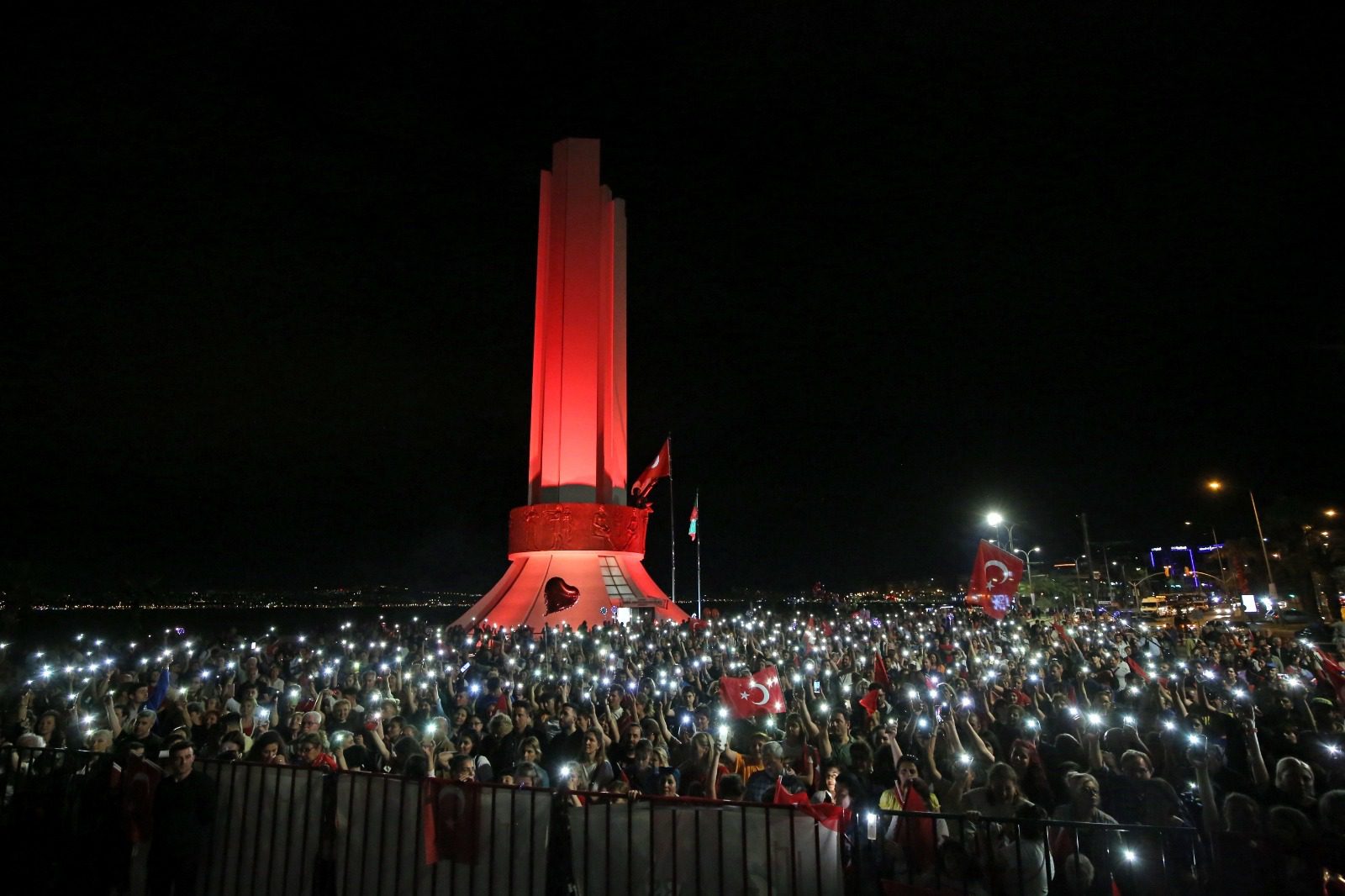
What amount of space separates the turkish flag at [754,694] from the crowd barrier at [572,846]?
4232mm

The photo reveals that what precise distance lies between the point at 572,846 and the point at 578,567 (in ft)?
97.1

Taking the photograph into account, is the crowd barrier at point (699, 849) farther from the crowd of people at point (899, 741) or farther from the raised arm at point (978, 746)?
the raised arm at point (978, 746)

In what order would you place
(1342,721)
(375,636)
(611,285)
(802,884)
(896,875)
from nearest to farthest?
(802,884) → (896,875) → (1342,721) → (375,636) → (611,285)

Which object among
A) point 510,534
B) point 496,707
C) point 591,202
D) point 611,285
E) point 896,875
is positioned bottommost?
point 896,875

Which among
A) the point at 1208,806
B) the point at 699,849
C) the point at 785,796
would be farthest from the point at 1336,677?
the point at 699,849

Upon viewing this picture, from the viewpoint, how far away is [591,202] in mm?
38750

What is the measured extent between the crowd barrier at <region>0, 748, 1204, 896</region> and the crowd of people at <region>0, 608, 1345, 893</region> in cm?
5

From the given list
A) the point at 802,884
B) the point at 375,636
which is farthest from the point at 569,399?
the point at 802,884

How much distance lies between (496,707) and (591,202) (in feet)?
106

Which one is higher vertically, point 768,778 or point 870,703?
point 870,703

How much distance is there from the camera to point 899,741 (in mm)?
8953

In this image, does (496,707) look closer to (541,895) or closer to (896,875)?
(541,895)

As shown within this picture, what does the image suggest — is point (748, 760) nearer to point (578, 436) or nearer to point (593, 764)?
point (593, 764)

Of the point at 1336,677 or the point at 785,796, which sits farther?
the point at 1336,677
